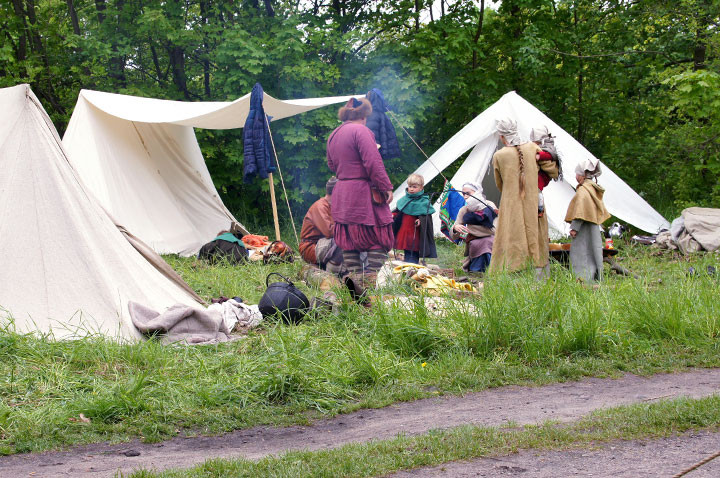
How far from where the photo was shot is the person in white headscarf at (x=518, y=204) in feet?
19.6

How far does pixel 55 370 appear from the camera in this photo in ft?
12.7

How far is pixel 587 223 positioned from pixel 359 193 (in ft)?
6.47

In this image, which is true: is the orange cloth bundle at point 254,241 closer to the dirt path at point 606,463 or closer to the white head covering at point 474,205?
the white head covering at point 474,205

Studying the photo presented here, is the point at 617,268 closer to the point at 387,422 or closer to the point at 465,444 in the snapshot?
the point at 387,422

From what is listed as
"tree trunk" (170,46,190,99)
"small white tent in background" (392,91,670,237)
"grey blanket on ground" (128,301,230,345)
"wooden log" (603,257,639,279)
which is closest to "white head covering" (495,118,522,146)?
"wooden log" (603,257,639,279)

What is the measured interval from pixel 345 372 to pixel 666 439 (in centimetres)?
164

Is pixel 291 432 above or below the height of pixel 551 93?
below

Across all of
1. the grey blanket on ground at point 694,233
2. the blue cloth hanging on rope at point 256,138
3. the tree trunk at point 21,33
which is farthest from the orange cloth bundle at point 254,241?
the tree trunk at point 21,33

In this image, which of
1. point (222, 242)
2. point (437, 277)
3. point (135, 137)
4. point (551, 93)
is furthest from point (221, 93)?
point (437, 277)

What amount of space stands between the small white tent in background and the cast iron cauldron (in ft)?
15.4

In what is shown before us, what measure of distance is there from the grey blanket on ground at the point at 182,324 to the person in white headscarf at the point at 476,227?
8.91ft

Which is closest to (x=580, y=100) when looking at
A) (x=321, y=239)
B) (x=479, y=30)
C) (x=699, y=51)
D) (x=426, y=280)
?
(x=479, y=30)

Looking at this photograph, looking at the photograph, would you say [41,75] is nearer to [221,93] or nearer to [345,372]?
[221,93]

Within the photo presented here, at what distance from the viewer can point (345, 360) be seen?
159 inches
